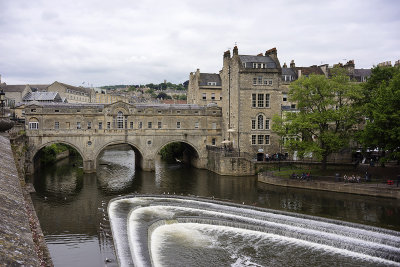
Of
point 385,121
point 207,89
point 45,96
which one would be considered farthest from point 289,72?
point 45,96

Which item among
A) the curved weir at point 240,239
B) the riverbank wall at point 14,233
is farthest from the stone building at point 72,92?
the riverbank wall at point 14,233

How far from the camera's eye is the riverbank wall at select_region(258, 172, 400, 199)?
3328 centimetres

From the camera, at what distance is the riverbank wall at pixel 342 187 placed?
33.3 metres

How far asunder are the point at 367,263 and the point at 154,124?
3638 centimetres

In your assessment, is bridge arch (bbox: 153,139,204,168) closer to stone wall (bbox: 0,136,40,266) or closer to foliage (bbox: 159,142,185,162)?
foliage (bbox: 159,142,185,162)

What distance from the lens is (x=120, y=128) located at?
49969mm

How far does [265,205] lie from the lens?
31.8m

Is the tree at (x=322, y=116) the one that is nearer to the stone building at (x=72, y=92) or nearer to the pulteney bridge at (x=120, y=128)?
the pulteney bridge at (x=120, y=128)

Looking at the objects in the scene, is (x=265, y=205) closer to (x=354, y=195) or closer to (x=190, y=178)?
(x=354, y=195)

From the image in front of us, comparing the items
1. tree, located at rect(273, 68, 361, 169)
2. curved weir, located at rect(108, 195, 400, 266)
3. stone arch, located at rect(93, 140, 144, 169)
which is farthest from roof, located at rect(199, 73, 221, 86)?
curved weir, located at rect(108, 195, 400, 266)

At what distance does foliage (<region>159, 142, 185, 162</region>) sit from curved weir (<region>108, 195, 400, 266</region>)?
36.6m

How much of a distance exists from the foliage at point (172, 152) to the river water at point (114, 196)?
11952mm

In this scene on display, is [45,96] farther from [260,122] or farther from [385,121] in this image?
[385,121]

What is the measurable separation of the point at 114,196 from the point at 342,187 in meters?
23.0
